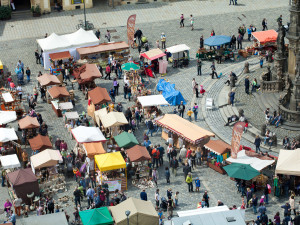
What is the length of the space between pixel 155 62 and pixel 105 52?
4.79 m

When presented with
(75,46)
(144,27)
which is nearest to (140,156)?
(75,46)

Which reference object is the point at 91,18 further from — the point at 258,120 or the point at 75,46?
the point at 258,120

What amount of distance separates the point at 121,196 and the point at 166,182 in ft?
13.1

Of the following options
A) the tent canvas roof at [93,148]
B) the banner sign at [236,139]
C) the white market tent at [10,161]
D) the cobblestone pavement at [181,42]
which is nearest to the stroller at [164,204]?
the cobblestone pavement at [181,42]

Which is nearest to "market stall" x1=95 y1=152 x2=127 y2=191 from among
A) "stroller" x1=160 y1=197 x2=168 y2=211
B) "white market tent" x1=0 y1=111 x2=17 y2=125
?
"stroller" x1=160 y1=197 x2=168 y2=211

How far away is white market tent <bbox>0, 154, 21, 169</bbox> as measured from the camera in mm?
45494

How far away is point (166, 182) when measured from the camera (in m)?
45.6

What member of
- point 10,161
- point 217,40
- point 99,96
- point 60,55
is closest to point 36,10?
point 60,55

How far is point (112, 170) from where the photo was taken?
148 ft

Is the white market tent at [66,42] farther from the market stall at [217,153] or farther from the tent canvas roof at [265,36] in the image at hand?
the market stall at [217,153]

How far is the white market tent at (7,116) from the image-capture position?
50656mm

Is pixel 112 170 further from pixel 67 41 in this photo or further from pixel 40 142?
pixel 67 41

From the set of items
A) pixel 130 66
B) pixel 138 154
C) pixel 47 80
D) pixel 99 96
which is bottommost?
pixel 138 154

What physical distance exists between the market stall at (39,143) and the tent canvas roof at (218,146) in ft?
35.4
